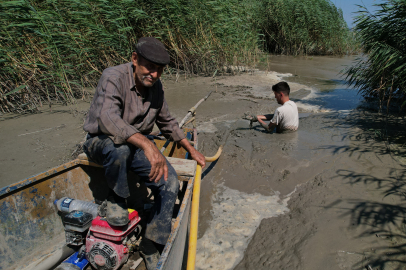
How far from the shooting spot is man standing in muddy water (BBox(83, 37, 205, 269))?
6.53 ft

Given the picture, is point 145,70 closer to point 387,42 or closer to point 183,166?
point 183,166

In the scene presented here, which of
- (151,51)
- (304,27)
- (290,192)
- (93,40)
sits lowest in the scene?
(290,192)

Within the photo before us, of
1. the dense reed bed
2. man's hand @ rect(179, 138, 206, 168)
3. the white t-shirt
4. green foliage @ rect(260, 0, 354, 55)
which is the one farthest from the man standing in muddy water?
green foliage @ rect(260, 0, 354, 55)

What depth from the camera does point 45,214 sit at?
2.52 m

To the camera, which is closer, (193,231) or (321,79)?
(193,231)

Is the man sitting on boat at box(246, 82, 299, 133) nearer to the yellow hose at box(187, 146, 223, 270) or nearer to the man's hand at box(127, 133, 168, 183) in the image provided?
the yellow hose at box(187, 146, 223, 270)

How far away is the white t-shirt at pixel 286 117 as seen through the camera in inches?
198

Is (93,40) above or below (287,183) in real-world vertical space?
above

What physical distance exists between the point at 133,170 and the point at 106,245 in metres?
0.64

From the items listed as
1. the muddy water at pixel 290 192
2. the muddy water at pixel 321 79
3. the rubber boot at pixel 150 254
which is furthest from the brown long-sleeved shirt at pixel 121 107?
the muddy water at pixel 321 79

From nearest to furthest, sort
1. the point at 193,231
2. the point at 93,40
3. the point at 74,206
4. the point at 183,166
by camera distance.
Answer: the point at 193,231 < the point at 74,206 < the point at 183,166 < the point at 93,40

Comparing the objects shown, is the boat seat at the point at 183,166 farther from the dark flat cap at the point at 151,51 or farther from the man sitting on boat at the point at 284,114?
the man sitting on boat at the point at 284,114

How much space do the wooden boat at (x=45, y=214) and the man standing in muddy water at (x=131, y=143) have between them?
21 cm

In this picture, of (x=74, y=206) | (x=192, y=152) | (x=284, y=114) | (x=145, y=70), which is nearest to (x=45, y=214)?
(x=74, y=206)
